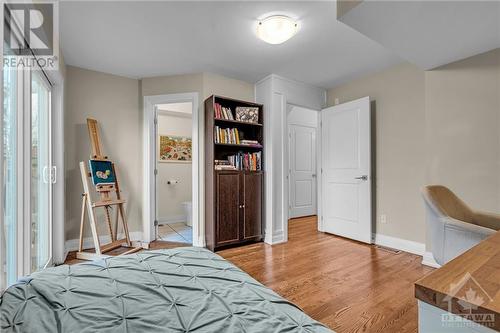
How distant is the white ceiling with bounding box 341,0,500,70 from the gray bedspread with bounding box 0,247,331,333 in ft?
6.13

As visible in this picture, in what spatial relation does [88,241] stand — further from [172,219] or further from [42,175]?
[172,219]

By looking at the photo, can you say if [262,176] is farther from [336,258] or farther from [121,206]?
[121,206]

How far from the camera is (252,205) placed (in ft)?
11.5

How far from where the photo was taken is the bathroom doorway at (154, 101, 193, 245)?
190 inches

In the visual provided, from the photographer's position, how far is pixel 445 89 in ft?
8.61

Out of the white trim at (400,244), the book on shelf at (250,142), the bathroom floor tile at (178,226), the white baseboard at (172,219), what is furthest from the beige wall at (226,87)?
the white trim at (400,244)

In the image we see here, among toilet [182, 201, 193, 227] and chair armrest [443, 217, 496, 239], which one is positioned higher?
chair armrest [443, 217, 496, 239]

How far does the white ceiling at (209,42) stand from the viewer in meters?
2.06

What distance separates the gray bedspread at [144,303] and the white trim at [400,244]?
2881 mm

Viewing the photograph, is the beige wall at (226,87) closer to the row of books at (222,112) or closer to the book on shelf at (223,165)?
the row of books at (222,112)

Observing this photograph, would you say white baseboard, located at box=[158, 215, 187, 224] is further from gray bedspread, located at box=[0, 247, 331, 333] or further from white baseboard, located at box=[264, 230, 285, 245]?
gray bedspread, located at box=[0, 247, 331, 333]

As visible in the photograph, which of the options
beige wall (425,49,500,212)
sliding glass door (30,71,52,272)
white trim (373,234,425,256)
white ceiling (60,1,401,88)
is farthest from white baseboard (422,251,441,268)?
sliding glass door (30,71,52,272)

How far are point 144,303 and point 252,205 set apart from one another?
106 inches

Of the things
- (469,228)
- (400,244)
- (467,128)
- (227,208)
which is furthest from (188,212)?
(467,128)
